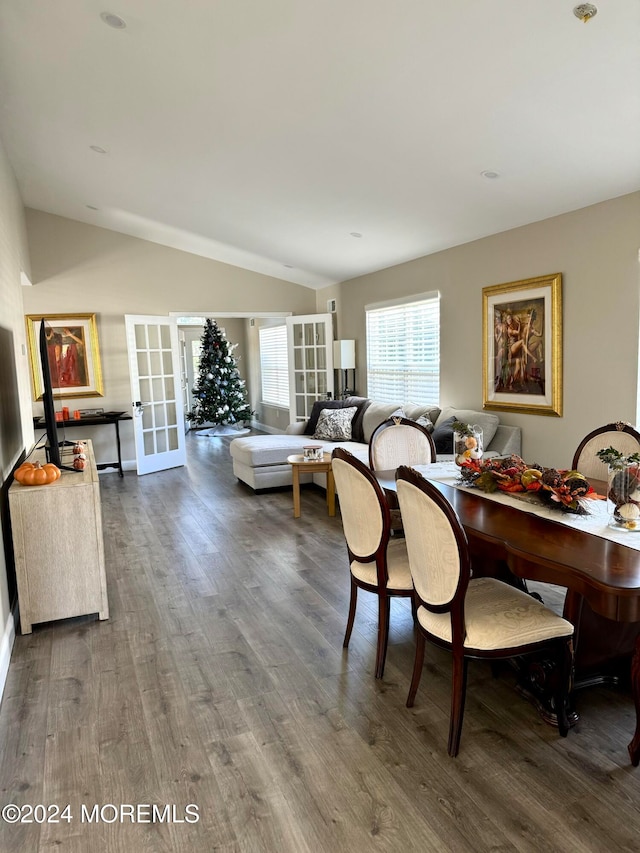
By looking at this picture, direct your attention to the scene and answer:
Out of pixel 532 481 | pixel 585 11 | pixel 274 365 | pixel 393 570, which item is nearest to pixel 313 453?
pixel 393 570

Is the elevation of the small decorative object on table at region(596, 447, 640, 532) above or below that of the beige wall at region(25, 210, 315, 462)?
below

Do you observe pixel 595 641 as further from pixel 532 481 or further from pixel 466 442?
pixel 466 442

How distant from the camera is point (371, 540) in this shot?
259 cm

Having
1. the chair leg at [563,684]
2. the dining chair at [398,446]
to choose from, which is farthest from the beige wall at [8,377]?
the chair leg at [563,684]

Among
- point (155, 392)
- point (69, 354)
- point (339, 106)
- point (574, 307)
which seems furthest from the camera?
point (155, 392)

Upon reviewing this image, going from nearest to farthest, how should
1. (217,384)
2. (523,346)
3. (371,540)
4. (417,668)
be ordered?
(417,668) → (371,540) → (523,346) → (217,384)

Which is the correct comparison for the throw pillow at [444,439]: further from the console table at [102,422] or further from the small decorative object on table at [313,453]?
the console table at [102,422]

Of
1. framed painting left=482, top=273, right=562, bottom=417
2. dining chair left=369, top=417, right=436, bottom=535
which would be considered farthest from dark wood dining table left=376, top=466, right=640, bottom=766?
framed painting left=482, top=273, right=562, bottom=417

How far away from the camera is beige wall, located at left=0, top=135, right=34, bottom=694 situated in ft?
10.1

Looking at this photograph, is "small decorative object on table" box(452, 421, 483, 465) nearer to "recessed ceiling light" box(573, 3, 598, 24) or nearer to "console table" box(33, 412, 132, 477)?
"recessed ceiling light" box(573, 3, 598, 24)

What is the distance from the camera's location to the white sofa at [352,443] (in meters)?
5.12

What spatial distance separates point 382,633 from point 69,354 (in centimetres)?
625

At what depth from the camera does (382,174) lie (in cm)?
443

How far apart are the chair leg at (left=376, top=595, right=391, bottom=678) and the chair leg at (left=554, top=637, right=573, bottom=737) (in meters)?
0.72
